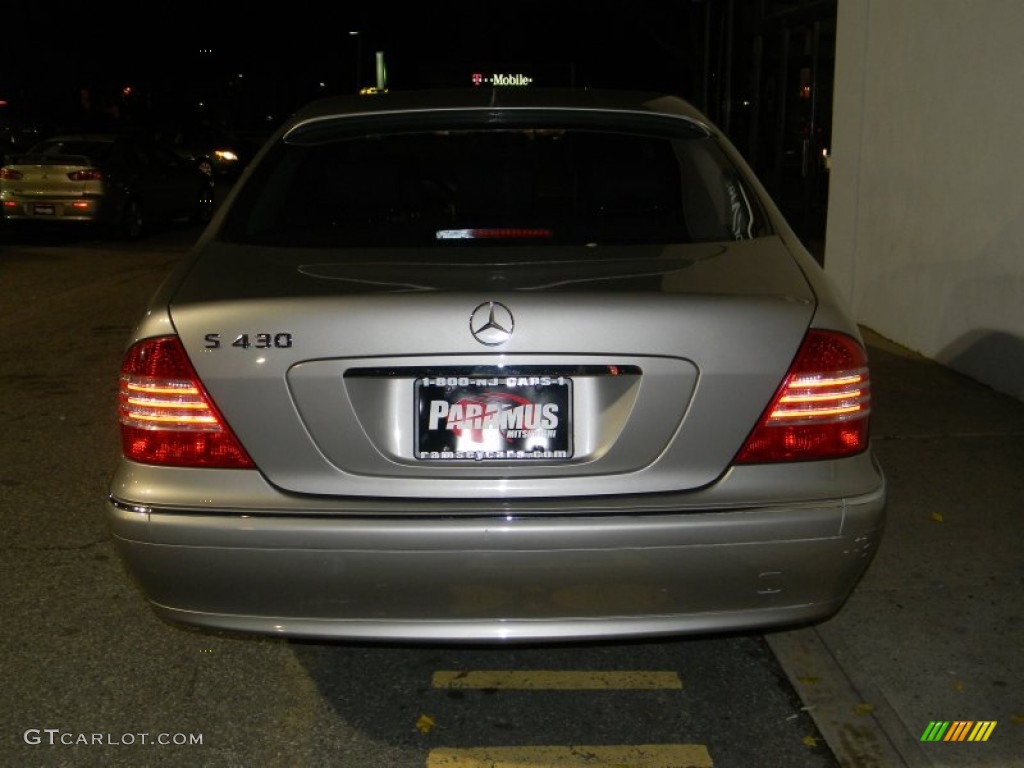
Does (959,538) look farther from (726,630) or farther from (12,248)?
(12,248)

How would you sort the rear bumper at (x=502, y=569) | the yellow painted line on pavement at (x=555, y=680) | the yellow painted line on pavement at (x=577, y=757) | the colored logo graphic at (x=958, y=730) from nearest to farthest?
the rear bumper at (x=502, y=569), the yellow painted line on pavement at (x=577, y=757), the colored logo graphic at (x=958, y=730), the yellow painted line on pavement at (x=555, y=680)

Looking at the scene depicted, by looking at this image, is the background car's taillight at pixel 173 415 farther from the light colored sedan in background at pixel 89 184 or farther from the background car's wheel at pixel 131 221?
the background car's wheel at pixel 131 221

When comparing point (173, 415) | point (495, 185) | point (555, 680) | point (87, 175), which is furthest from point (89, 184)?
point (173, 415)

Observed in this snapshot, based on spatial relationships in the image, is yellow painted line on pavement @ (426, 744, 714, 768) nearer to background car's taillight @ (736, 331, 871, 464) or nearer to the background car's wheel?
background car's taillight @ (736, 331, 871, 464)

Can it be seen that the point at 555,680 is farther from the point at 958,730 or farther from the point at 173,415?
the point at 173,415

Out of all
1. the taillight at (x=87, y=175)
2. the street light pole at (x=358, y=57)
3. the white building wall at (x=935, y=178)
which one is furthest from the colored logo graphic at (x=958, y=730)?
the street light pole at (x=358, y=57)

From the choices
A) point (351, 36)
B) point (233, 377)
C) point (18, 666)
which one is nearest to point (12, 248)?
point (18, 666)

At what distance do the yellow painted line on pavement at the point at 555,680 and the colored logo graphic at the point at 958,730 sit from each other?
0.75m

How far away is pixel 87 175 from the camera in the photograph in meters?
16.6

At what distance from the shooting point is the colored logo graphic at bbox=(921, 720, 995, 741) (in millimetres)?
3557

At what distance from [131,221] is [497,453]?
15375 millimetres

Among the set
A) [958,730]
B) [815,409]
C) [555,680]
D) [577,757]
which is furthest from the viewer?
[555,680]

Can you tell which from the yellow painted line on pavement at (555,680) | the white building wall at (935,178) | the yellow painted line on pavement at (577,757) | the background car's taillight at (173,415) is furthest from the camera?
the white building wall at (935,178)

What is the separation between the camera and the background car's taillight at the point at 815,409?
314cm
